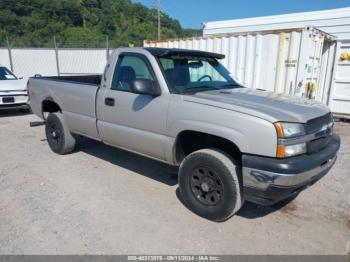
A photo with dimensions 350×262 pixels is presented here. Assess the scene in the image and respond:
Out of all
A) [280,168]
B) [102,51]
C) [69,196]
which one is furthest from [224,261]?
[102,51]

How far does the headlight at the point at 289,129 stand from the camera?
2.95 m

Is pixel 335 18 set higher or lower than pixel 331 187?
higher

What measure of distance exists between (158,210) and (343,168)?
3436 mm

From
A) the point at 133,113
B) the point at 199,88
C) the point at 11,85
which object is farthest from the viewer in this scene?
the point at 11,85

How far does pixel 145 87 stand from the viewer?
12.6ft

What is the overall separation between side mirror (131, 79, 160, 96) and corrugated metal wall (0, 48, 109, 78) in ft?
48.8

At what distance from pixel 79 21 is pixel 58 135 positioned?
51343 mm

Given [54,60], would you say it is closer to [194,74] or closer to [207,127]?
[194,74]

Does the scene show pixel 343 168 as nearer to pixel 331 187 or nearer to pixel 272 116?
pixel 331 187

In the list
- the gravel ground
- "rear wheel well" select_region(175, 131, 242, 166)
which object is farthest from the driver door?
the gravel ground

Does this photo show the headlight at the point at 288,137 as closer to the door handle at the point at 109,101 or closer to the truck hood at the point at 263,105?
the truck hood at the point at 263,105

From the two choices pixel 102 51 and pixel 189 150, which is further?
pixel 102 51

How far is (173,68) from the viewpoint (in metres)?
4.14

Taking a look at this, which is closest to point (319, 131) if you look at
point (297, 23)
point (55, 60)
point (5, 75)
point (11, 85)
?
point (297, 23)
